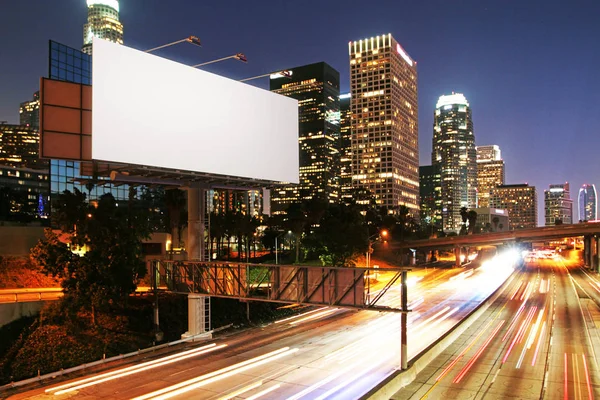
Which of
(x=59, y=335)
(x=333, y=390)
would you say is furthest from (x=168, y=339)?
(x=333, y=390)

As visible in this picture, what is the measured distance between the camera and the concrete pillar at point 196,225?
152ft

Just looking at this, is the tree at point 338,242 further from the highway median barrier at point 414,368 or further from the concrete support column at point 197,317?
the concrete support column at point 197,317

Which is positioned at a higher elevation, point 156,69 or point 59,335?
point 156,69

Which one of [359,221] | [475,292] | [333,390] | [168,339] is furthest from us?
[359,221]

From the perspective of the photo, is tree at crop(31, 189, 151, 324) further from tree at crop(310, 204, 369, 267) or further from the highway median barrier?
tree at crop(310, 204, 369, 267)

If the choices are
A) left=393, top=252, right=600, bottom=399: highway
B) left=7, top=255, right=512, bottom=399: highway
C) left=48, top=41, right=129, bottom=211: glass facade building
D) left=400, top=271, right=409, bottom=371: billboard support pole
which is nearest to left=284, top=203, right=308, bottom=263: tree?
left=48, top=41, right=129, bottom=211: glass facade building

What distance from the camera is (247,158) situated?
47375 millimetres

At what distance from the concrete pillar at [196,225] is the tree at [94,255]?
4.57m

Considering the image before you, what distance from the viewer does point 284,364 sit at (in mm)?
34781

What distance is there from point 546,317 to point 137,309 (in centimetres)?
4434

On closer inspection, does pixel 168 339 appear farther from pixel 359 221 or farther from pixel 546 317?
pixel 359 221

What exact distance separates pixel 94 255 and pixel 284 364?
20.3m

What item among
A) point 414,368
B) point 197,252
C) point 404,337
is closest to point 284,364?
point 404,337

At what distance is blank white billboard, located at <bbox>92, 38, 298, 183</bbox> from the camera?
37281mm
